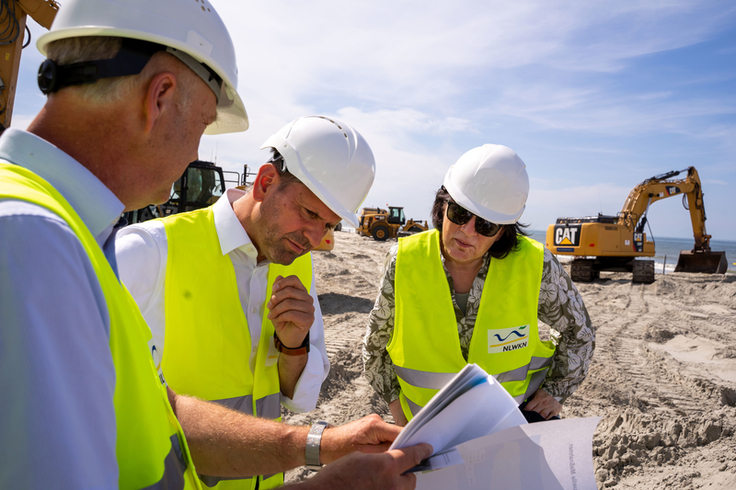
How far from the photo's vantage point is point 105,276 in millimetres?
668

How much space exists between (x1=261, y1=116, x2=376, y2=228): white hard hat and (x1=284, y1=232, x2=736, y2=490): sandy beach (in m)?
2.73

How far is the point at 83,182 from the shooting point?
30.1 inches

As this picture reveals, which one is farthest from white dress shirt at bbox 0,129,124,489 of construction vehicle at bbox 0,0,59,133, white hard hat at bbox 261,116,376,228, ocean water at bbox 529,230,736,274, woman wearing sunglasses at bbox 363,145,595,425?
construction vehicle at bbox 0,0,59,133

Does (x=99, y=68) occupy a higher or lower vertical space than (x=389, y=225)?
lower

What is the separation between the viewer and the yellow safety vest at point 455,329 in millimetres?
2369

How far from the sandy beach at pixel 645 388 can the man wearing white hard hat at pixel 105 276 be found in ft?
9.59

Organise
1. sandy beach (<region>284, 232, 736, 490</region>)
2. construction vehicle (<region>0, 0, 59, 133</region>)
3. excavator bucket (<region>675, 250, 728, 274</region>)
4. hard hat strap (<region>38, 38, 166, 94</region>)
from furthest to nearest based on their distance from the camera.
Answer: excavator bucket (<region>675, 250, 728, 274</region>) → construction vehicle (<region>0, 0, 59, 133</region>) → sandy beach (<region>284, 232, 736, 490</region>) → hard hat strap (<region>38, 38, 166, 94</region>)

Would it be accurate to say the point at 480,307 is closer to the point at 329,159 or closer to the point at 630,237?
the point at 329,159

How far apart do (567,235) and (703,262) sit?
21.1 feet

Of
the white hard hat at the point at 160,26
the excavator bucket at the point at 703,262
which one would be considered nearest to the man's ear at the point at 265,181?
the white hard hat at the point at 160,26

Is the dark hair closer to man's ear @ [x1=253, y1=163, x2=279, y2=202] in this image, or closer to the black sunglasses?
the black sunglasses

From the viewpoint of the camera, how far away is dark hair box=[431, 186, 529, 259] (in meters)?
2.62

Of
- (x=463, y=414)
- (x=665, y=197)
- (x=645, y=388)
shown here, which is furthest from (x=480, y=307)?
(x=665, y=197)

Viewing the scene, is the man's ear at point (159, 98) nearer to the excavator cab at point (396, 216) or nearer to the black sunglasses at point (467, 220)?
the black sunglasses at point (467, 220)
